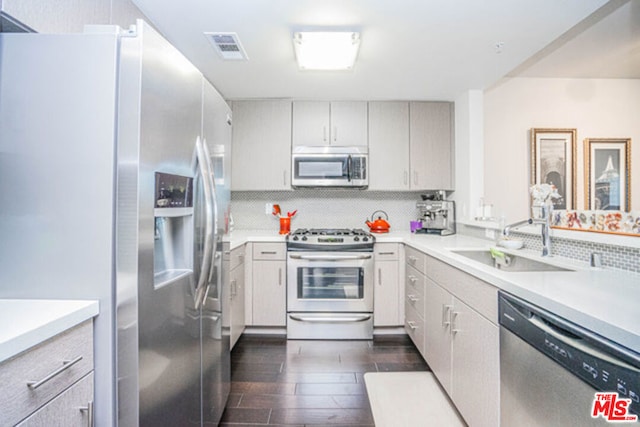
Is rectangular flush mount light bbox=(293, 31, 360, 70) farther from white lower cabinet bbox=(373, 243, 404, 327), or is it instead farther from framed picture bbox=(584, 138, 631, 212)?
framed picture bbox=(584, 138, 631, 212)

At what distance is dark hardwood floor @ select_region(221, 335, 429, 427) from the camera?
1.82 m

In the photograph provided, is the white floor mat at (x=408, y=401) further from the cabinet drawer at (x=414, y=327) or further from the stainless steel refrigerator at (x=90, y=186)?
the stainless steel refrigerator at (x=90, y=186)

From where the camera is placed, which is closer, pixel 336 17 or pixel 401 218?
pixel 336 17

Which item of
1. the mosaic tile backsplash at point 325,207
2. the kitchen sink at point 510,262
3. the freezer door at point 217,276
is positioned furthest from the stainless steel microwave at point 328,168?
the freezer door at point 217,276

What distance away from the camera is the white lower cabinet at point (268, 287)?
292cm

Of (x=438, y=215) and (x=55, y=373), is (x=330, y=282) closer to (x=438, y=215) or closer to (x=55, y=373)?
(x=438, y=215)

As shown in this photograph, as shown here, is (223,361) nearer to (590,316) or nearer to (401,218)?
(590,316)

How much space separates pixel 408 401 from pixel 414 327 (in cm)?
68

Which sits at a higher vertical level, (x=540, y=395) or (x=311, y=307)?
(x=540, y=395)

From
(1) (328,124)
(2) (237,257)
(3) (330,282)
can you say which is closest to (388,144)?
(1) (328,124)

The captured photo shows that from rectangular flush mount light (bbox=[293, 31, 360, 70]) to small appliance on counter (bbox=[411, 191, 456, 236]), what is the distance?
5.13 ft

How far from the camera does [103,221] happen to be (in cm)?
95

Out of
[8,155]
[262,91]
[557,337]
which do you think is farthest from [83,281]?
[262,91]

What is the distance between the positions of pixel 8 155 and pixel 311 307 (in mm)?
2319
